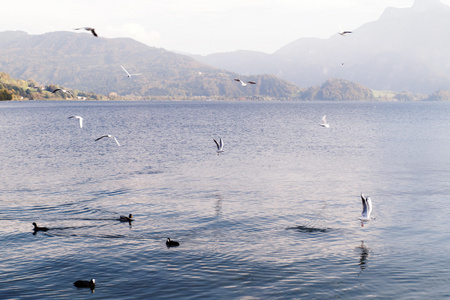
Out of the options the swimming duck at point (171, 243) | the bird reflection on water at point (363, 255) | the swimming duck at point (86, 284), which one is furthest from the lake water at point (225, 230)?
the swimming duck at point (86, 284)

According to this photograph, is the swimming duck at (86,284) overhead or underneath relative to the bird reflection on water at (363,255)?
underneath

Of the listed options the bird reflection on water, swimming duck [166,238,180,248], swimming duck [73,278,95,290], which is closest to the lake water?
the bird reflection on water

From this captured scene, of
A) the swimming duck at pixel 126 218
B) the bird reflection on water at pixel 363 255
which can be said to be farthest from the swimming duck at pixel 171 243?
the bird reflection on water at pixel 363 255

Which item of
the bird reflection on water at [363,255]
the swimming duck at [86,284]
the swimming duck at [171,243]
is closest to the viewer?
the swimming duck at [86,284]

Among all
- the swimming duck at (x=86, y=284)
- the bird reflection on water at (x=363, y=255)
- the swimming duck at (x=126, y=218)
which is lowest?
the swimming duck at (x=86, y=284)

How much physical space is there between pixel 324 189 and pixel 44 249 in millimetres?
27513

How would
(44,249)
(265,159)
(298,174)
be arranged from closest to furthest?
(44,249), (298,174), (265,159)

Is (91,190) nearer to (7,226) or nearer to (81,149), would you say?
(7,226)

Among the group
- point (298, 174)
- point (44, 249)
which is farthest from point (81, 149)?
point (44, 249)

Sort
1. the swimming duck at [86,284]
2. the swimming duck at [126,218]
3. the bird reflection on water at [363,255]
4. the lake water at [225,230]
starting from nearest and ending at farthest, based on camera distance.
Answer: the swimming duck at [86,284] < the lake water at [225,230] < the bird reflection on water at [363,255] < the swimming duck at [126,218]

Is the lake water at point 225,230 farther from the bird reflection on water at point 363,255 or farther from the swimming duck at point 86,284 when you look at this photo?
the swimming duck at point 86,284

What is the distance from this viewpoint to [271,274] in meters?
23.2

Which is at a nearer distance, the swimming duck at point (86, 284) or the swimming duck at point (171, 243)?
the swimming duck at point (86, 284)

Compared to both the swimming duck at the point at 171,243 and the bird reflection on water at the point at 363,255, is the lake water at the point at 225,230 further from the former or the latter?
the swimming duck at the point at 171,243
